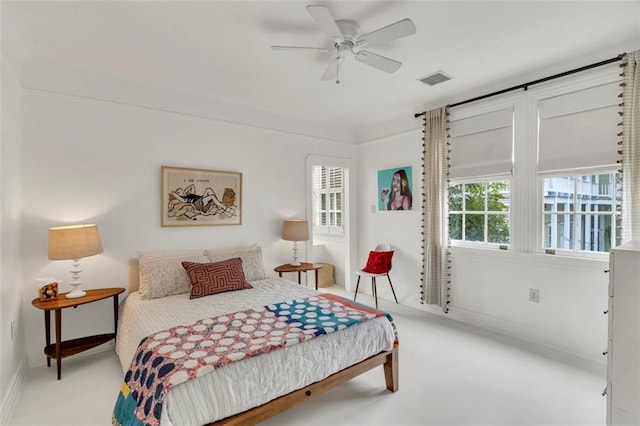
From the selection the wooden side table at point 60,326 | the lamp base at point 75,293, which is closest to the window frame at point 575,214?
the wooden side table at point 60,326

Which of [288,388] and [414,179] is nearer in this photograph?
[288,388]

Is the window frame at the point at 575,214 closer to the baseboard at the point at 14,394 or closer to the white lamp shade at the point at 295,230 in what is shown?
the white lamp shade at the point at 295,230

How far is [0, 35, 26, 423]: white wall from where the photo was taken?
204 centimetres

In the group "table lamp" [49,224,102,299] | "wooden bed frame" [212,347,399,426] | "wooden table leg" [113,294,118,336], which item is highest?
"table lamp" [49,224,102,299]

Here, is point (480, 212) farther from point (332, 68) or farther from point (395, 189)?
point (332, 68)

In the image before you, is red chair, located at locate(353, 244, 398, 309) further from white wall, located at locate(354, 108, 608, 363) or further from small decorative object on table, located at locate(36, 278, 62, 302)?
small decorative object on table, located at locate(36, 278, 62, 302)

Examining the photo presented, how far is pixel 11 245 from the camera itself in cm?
229

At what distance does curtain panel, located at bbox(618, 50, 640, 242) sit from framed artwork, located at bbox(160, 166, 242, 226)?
365cm

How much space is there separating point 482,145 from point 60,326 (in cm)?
431

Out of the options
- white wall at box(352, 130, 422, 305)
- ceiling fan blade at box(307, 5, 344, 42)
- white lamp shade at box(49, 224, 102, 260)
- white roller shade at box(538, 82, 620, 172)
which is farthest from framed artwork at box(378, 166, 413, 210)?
white lamp shade at box(49, 224, 102, 260)

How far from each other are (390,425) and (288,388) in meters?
0.70

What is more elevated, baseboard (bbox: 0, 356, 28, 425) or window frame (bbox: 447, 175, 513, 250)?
window frame (bbox: 447, 175, 513, 250)

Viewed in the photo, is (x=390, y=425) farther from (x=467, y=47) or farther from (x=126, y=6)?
(x=126, y=6)

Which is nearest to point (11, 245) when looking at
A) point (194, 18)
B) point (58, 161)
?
point (58, 161)
